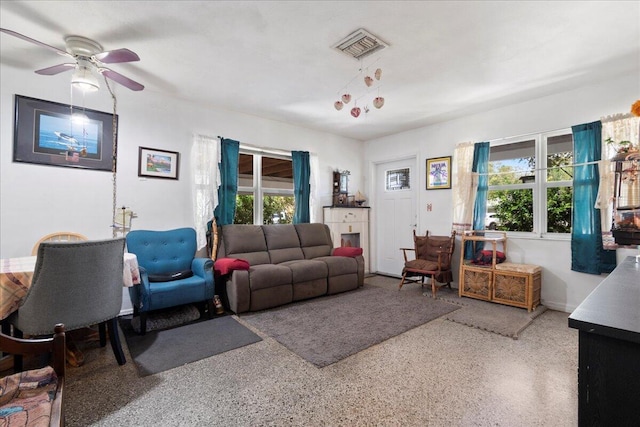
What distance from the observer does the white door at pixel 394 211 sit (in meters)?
5.07

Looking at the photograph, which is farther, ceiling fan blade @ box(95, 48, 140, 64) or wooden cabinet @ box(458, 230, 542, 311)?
wooden cabinet @ box(458, 230, 542, 311)

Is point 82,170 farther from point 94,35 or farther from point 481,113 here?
point 481,113

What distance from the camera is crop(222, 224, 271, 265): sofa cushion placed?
386 cm

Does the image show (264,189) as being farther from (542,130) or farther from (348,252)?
(542,130)

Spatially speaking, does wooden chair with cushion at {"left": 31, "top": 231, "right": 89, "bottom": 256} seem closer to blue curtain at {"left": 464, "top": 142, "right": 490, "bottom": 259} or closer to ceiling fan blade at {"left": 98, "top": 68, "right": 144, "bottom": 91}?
ceiling fan blade at {"left": 98, "top": 68, "right": 144, "bottom": 91}

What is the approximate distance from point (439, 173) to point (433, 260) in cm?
136

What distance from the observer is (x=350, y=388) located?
1912 mm

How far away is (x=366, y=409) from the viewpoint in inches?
67.4

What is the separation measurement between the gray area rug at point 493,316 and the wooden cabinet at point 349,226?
6.23 feet

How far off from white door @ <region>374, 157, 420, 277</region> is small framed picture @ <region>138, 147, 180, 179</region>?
353cm

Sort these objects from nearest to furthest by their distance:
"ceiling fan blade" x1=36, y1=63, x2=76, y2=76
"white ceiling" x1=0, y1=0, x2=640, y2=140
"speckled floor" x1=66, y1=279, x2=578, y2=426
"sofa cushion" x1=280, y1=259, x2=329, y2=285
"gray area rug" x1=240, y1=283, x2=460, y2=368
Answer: "speckled floor" x1=66, y1=279, x2=578, y2=426 → "white ceiling" x1=0, y1=0, x2=640, y2=140 → "ceiling fan blade" x1=36, y1=63, x2=76, y2=76 → "gray area rug" x1=240, y1=283, x2=460, y2=368 → "sofa cushion" x1=280, y1=259, x2=329, y2=285

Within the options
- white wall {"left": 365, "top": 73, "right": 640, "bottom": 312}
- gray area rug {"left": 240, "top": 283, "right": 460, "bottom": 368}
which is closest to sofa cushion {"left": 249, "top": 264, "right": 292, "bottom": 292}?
gray area rug {"left": 240, "top": 283, "right": 460, "bottom": 368}

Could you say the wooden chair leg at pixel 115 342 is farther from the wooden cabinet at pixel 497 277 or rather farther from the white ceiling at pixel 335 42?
the wooden cabinet at pixel 497 277

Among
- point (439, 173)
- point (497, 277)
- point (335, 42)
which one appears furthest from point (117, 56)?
point (497, 277)
